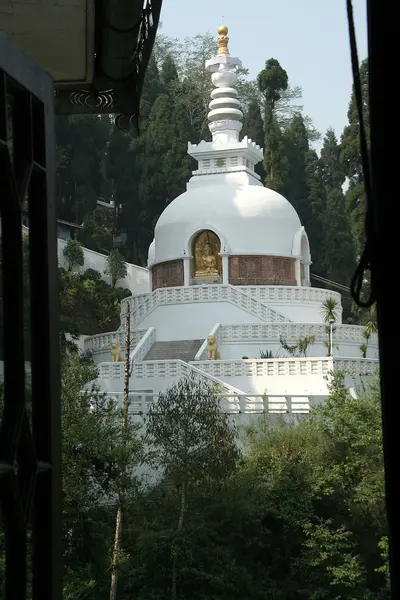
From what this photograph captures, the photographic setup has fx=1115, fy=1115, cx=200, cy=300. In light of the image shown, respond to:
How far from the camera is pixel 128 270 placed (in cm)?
4128

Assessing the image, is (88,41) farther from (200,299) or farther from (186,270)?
(186,270)

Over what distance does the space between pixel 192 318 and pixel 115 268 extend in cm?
1067

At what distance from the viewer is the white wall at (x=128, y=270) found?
130 ft

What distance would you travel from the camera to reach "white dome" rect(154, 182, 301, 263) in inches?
1273

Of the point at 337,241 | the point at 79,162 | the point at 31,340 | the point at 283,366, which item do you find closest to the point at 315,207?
the point at 337,241

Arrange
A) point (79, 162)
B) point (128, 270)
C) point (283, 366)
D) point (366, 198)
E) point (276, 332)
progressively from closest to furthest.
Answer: point (366, 198) → point (283, 366) → point (276, 332) → point (128, 270) → point (79, 162)

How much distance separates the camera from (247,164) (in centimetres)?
3512

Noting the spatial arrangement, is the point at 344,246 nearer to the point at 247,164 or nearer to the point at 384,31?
the point at 247,164

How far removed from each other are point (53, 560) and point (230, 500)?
15.5m

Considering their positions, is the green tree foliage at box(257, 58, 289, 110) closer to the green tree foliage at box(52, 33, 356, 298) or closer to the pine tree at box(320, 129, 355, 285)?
the green tree foliage at box(52, 33, 356, 298)

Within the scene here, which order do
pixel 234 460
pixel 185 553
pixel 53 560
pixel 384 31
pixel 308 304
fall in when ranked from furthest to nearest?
pixel 308 304 → pixel 234 460 → pixel 185 553 → pixel 53 560 → pixel 384 31

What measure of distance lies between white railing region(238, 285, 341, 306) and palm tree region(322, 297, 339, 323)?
A: 289 millimetres

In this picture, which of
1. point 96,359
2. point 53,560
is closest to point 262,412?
point 96,359

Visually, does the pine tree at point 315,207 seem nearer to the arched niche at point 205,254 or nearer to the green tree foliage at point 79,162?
the green tree foliage at point 79,162
